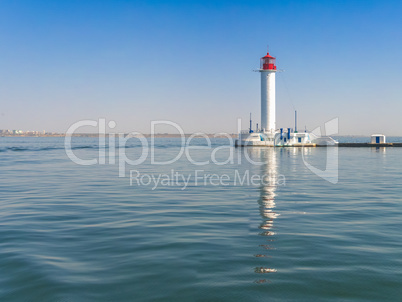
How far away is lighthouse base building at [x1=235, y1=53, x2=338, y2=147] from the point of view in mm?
71625

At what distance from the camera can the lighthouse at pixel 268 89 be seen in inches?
2815

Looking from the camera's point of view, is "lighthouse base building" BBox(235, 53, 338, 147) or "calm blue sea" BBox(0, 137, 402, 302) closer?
"calm blue sea" BBox(0, 137, 402, 302)

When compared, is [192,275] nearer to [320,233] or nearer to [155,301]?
[155,301]

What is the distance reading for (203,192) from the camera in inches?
695

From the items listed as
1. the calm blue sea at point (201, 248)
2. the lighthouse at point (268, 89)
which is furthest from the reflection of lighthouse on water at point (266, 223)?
the lighthouse at point (268, 89)

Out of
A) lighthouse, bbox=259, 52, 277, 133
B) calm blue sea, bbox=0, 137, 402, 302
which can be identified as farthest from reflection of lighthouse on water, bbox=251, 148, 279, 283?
lighthouse, bbox=259, 52, 277, 133

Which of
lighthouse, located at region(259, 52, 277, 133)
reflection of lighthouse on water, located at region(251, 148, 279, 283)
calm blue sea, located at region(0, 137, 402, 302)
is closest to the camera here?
calm blue sea, located at region(0, 137, 402, 302)

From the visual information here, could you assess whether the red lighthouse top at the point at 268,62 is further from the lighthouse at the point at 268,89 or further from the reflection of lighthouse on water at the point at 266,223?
the reflection of lighthouse on water at the point at 266,223

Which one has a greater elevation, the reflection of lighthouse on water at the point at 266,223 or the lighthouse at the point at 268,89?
the lighthouse at the point at 268,89

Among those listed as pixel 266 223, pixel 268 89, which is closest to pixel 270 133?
pixel 268 89

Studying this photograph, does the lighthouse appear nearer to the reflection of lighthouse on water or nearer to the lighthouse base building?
the lighthouse base building

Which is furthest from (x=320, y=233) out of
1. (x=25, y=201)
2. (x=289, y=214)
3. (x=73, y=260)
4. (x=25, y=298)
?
(x=25, y=201)

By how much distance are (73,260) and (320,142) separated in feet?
264

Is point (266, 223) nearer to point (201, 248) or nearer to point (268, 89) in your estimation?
point (201, 248)
